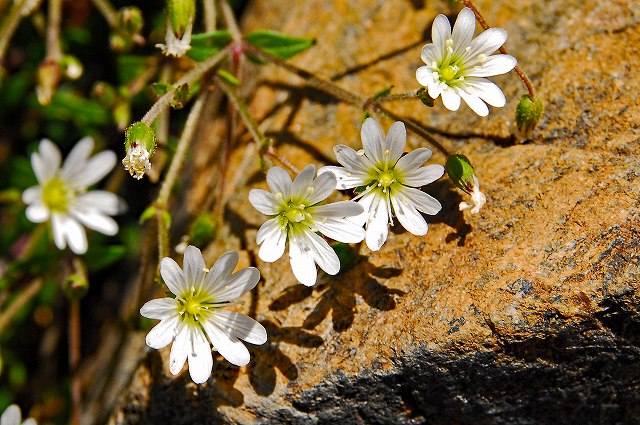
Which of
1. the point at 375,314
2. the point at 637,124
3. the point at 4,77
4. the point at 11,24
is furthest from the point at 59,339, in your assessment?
the point at 637,124

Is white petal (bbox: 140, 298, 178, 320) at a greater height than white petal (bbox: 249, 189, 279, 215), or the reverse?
white petal (bbox: 249, 189, 279, 215)

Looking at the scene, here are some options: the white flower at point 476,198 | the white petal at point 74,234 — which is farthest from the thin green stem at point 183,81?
the white flower at point 476,198

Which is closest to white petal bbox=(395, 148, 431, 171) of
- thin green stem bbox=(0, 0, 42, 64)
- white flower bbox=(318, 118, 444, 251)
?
white flower bbox=(318, 118, 444, 251)

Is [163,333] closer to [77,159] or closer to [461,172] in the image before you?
[461,172]

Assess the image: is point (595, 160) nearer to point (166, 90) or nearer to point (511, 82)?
point (511, 82)

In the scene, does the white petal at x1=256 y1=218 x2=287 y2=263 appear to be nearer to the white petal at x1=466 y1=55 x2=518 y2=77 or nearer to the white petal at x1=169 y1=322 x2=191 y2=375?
the white petal at x1=169 y1=322 x2=191 y2=375

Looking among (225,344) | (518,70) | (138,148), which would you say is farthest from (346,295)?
(518,70)
